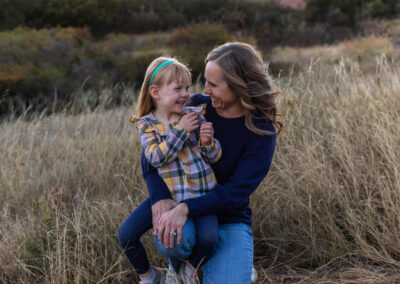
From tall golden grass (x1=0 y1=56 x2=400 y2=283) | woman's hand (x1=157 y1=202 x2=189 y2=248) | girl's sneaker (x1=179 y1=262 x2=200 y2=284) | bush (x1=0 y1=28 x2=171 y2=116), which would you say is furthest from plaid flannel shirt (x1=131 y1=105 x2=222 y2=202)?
bush (x1=0 y1=28 x2=171 y2=116)

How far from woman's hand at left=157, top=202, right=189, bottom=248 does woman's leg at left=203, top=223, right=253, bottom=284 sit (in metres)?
0.26

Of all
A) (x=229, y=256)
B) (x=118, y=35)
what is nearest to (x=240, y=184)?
(x=229, y=256)

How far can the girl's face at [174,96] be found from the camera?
225 cm

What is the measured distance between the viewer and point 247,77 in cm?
224

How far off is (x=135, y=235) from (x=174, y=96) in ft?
2.36

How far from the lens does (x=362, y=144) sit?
3.51 m

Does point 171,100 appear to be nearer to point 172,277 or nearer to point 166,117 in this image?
point 166,117

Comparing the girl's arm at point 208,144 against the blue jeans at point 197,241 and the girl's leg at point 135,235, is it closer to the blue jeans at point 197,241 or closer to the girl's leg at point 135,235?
the blue jeans at point 197,241

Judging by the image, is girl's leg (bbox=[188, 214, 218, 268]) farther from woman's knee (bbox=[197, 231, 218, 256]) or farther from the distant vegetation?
the distant vegetation

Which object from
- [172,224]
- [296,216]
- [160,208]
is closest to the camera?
[172,224]

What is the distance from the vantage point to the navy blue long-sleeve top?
2.19 metres

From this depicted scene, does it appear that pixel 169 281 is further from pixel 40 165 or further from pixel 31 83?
pixel 31 83

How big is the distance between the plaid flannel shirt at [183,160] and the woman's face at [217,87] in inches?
5.2

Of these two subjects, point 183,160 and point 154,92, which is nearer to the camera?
point 183,160
